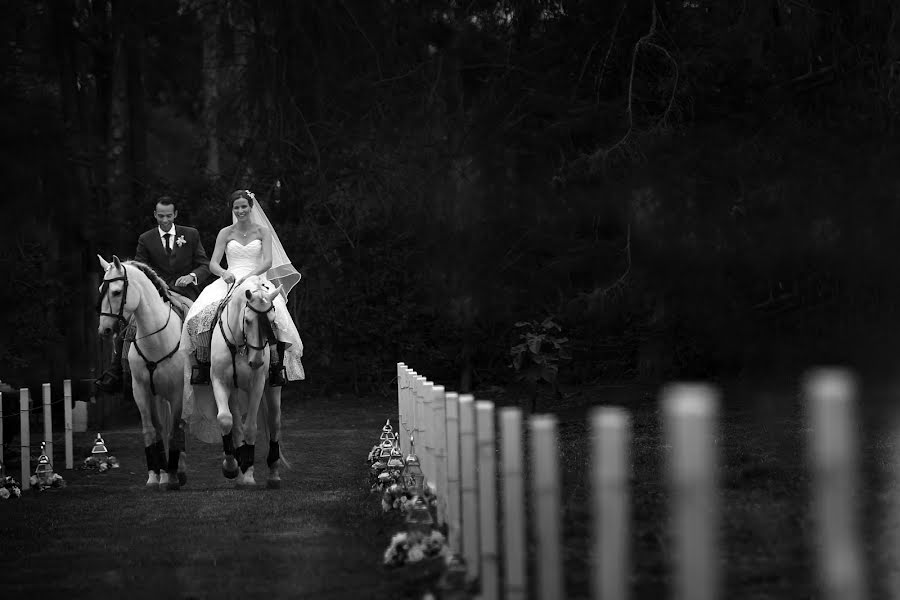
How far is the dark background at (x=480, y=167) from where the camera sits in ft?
71.3

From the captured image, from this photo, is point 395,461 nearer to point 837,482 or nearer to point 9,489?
point 9,489


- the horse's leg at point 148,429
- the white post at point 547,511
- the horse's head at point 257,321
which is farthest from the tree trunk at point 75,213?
the white post at point 547,511

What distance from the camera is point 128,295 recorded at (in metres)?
12.7

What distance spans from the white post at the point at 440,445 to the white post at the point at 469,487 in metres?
1.24

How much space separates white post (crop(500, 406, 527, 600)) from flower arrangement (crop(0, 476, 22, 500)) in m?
8.38

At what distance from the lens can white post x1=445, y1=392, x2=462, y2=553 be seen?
7.68 m

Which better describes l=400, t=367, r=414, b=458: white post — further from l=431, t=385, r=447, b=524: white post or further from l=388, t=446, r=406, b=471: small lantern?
l=431, t=385, r=447, b=524: white post

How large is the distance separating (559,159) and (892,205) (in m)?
6.67

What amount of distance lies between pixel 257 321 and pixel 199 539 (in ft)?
10.9

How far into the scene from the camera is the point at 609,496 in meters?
4.47

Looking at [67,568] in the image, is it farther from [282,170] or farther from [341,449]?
[282,170]

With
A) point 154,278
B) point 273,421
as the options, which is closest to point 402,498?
point 273,421

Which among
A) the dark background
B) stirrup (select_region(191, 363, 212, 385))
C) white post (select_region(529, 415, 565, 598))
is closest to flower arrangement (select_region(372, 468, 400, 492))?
stirrup (select_region(191, 363, 212, 385))

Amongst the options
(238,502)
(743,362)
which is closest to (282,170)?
(743,362)
